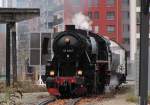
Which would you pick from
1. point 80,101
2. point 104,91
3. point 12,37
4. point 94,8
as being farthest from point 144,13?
point 94,8

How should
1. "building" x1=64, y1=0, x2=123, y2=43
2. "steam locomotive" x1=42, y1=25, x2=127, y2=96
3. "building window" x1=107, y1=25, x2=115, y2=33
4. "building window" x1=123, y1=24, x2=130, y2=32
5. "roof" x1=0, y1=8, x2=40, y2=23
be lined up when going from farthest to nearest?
"building window" x1=123, y1=24, x2=130, y2=32 < "building window" x1=107, y1=25, x2=115, y2=33 < "building" x1=64, y1=0, x2=123, y2=43 < "roof" x1=0, y1=8, x2=40, y2=23 < "steam locomotive" x1=42, y1=25, x2=127, y2=96

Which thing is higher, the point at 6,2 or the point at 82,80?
the point at 6,2

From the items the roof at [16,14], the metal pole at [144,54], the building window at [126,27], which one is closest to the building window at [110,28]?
the building window at [126,27]

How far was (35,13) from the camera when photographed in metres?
33.0

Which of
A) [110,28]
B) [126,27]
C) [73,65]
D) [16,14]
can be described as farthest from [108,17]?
[73,65]

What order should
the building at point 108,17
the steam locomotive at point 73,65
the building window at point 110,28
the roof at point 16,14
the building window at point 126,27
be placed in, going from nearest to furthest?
the steam locomotive at point 73,65
the roof at point 16,14
the building at point 108,17
the building window at point 110,28
the building window at point 126,27

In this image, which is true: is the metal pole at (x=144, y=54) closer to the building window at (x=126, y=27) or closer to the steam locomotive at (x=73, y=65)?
the steam locomotive at (x=73, y=65)

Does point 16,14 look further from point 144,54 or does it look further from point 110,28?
point 110,28

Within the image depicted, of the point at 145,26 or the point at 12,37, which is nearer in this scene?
the point at 145,26

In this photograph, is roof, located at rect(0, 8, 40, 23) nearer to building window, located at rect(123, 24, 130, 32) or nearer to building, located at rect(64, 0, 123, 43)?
building, located at rect(64, 0, 123, 43)

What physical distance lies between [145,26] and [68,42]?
15.4 m

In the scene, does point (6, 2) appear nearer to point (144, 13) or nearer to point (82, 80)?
point (82, 80)

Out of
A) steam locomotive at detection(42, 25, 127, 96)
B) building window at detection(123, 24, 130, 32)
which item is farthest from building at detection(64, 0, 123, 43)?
steam locomotive at detection(42, 25, 127, 96)

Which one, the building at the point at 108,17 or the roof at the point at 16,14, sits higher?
the building at the point at 108,17
